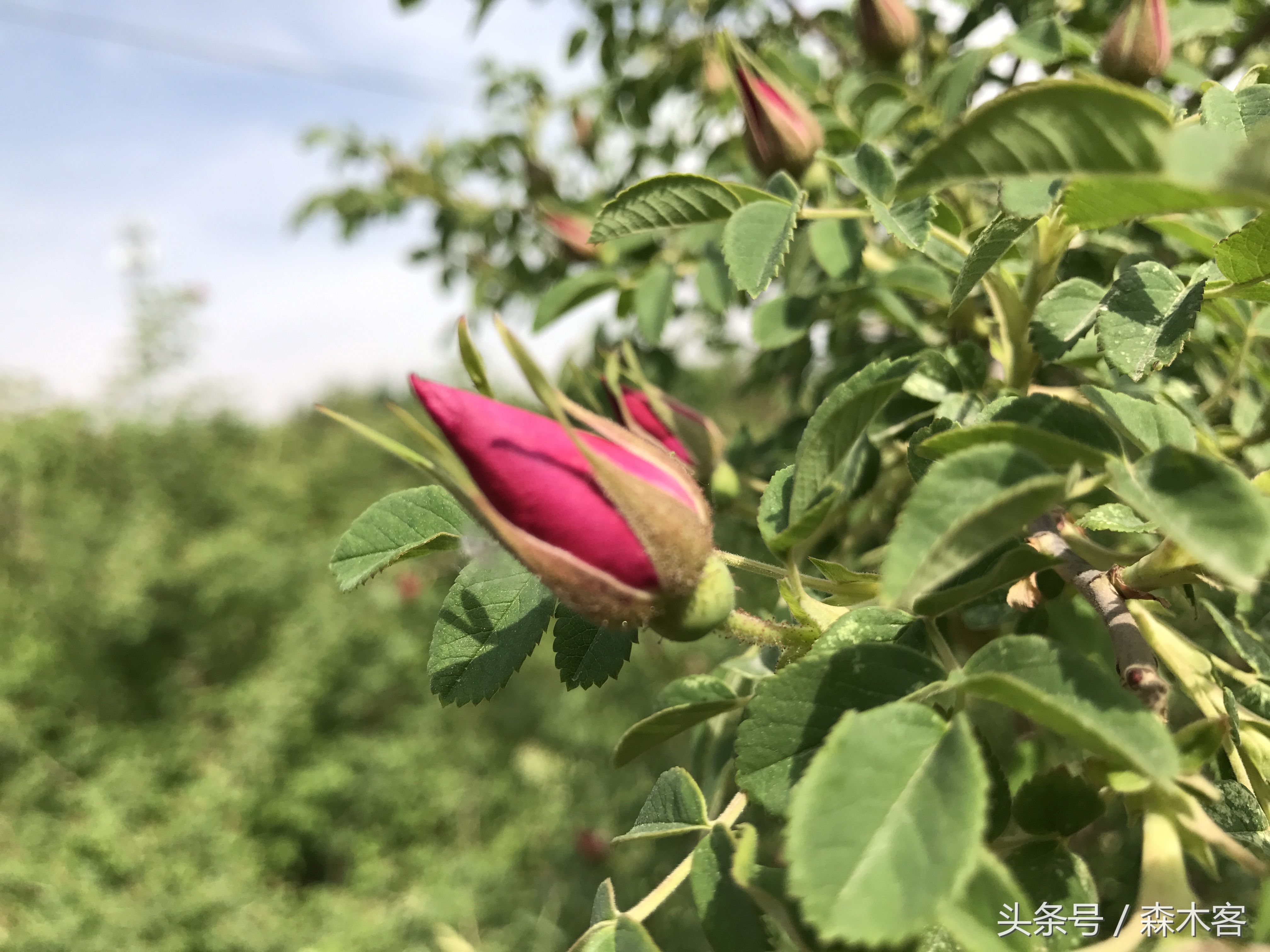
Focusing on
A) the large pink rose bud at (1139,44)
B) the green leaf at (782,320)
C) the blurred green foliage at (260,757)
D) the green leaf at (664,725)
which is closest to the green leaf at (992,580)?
the green leaf at (664,725)

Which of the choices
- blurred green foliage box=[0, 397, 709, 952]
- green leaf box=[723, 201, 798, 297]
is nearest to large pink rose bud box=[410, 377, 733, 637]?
green leaf box=[723, 201, 798, 297]

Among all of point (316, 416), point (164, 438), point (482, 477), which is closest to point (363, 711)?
point (164, 438)

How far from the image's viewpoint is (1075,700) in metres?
0.30

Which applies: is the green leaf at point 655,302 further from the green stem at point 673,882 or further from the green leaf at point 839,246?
the green stem at point 673,882

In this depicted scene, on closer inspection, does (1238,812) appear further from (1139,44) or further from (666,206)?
(1139,44)

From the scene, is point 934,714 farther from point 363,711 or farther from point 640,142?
point 363,711

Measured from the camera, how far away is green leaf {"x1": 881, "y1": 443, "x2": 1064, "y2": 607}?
0.28 m

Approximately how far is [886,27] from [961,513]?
0.96 metres

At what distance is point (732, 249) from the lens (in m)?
0.56

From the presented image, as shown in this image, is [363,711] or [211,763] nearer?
[211,763]

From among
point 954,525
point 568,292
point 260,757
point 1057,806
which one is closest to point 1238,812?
point 1057,806

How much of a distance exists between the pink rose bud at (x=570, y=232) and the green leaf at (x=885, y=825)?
1.10 meters

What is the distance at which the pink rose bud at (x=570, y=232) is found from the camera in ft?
4.27

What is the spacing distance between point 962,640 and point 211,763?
4.19 meters
